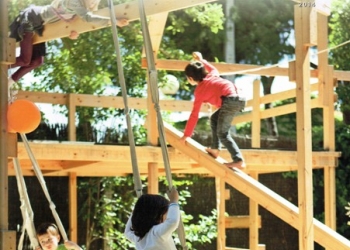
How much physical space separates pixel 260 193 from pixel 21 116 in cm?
227

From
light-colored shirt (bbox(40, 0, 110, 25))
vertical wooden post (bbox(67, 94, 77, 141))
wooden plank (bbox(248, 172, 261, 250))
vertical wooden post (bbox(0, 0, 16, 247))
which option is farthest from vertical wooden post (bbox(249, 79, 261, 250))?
vertical wooden post (bbox(0, 0, 16, 247))

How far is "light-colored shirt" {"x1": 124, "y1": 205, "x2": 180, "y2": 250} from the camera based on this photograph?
13.8 feet

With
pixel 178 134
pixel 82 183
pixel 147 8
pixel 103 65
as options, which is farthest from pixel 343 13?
pixel 147 8

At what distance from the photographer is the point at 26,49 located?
686 centimetres

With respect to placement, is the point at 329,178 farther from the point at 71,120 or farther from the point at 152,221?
the point at 152,221

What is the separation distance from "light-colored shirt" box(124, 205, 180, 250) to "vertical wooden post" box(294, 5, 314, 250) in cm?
180

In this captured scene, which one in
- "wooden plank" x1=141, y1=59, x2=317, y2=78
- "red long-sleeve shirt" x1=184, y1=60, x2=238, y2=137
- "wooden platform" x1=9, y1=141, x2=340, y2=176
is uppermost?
"wooden plank" x1=141, y1=59, x2=317, y2=78

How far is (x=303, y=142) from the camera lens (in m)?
5.89

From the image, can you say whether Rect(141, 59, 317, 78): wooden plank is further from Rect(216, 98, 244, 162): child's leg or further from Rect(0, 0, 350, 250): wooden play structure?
Rect(216, 98, 244, 162): child's leg

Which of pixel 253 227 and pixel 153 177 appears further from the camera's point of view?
pixel 253 227

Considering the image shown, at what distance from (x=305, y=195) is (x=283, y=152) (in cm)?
327

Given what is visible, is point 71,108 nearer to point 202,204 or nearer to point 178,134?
point 178,134

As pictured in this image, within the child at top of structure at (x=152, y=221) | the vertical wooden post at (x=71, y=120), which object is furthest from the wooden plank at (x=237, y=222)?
the child at top of structure at (x=152, y=221)

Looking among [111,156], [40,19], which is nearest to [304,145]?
[40,19]
